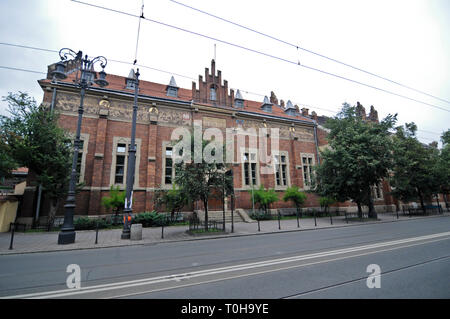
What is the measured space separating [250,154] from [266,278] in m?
19.1

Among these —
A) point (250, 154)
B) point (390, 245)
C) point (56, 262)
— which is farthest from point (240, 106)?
point (56, 262)

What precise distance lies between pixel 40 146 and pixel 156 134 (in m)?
8.33

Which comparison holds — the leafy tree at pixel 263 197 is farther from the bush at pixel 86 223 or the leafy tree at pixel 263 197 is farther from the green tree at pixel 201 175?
the bush at pixel 86 223

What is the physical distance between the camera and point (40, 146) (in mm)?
13859

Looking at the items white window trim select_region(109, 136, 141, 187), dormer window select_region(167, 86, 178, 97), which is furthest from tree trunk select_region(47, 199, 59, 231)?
dormer window select_region(167, 86, 178, 97)

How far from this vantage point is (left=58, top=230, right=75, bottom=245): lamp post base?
979cm

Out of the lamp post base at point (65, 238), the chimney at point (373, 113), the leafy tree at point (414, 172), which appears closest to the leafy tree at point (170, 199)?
the lamp post base at point (65, 238)

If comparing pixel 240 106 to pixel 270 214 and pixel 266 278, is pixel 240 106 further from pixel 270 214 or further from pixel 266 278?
pixel 266 278

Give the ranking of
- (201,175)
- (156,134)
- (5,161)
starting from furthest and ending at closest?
(156,134)
(201,175)
(5,161)

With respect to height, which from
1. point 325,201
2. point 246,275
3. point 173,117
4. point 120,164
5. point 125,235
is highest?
point 173,117

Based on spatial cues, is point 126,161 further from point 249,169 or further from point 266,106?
point 266,106

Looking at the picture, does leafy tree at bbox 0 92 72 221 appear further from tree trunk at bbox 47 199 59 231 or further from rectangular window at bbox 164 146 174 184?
rectangular window at bbox 164 146 174 184

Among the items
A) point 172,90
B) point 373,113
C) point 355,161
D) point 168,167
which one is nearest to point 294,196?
point 355,161

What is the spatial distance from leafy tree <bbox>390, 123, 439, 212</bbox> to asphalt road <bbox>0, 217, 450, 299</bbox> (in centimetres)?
1991
